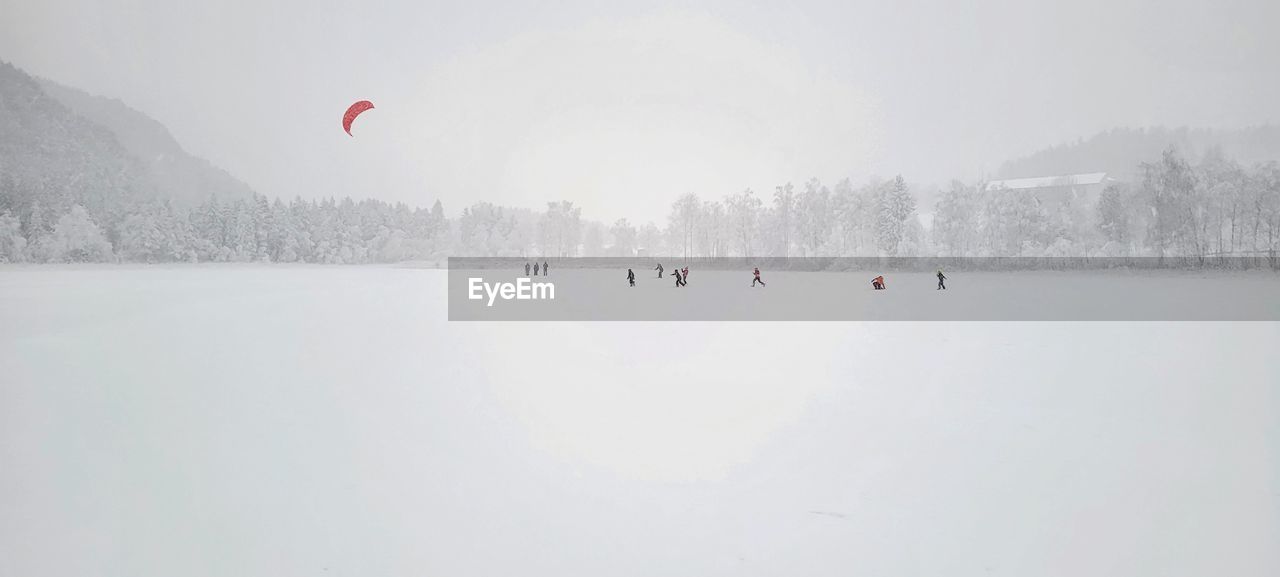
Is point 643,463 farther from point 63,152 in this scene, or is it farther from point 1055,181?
point 63,152

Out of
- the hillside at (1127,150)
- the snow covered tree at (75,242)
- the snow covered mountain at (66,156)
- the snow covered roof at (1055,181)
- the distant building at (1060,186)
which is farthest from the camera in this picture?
the snow covered mountain at (66,156)

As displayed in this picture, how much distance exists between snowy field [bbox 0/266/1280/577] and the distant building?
2353 inches

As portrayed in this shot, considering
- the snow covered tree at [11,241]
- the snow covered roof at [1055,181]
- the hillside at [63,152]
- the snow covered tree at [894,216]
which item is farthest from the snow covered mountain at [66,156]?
the snow covered roof at [1055,181]

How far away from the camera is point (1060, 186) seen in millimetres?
73875

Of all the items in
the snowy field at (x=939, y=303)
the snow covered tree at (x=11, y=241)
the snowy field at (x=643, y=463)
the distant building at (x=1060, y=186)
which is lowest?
the snowy field at (x=643, y=463)

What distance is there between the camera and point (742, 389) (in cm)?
859

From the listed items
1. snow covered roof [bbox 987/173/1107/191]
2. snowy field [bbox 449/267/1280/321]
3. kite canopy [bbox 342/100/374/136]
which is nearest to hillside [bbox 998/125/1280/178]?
snow covered roof [bbox 987/173/1107/191]

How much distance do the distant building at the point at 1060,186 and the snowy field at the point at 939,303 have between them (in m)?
35.8

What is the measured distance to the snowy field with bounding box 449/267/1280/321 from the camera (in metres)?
17.5

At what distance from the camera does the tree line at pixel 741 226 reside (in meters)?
48.2

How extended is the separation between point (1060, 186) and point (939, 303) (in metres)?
66.7
